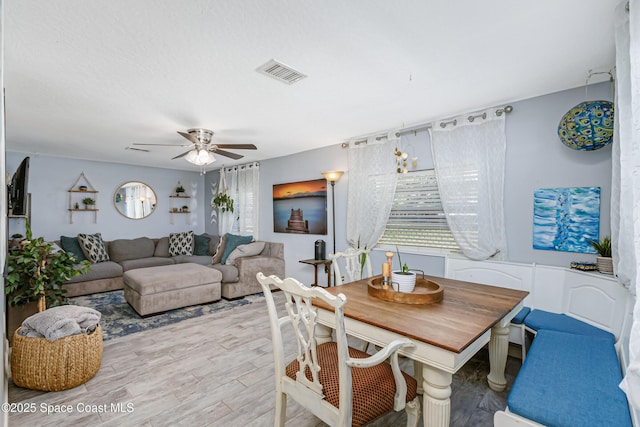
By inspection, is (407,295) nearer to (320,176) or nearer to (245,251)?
(320,176)

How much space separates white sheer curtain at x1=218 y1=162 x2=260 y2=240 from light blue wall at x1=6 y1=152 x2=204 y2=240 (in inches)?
44.0

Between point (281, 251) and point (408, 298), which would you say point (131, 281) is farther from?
point (408, 298)

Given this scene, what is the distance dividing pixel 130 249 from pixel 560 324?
633cm

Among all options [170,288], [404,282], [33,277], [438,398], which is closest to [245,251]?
[170,288]

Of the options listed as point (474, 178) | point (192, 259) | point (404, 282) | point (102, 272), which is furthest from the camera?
point (192, 259)

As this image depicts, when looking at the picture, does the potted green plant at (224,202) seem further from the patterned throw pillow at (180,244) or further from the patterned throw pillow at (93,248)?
the patterned throw pillow at (93,248)

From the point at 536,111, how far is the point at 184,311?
451 centimetres

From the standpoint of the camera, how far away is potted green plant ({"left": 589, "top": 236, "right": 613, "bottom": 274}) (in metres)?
2.23

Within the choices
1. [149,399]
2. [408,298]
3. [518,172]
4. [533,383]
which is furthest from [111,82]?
[518,172]

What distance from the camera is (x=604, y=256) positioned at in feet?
7.57

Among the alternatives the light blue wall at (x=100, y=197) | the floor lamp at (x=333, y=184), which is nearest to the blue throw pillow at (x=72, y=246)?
the light blue wall at (x=100, y=197)

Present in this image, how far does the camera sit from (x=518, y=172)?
289cm

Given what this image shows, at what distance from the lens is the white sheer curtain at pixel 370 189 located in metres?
3.82

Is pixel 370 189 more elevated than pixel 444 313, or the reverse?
pixel 370 189
